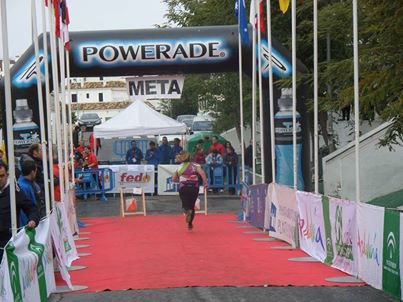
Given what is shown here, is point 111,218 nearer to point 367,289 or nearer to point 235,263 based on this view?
point 235,263

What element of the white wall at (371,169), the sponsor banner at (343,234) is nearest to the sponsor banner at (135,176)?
the white wall at (371,169)

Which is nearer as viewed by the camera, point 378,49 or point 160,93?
point 378,49

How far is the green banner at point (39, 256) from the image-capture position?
1016 cm

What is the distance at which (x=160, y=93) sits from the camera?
25203 millimetres

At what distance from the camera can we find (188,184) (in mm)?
20078

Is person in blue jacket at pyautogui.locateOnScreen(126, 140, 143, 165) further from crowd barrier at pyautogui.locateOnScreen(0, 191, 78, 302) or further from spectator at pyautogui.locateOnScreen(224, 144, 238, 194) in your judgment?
crowd barrier at pyautogui.locateOnScreen(0, 191, 78, 302)

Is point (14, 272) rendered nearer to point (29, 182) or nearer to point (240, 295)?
point (29, 182)

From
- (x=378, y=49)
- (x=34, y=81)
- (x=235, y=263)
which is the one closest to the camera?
(x=235, y=263)

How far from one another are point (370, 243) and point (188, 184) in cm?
851

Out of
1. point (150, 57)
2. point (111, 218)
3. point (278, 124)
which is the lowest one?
point (111, 218)

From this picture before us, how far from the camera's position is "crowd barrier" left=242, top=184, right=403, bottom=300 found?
36.1ft

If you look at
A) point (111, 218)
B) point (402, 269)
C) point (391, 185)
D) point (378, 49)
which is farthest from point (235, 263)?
point (391, 185)

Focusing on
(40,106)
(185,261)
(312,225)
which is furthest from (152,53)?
(40,106)

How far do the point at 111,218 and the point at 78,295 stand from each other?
12439mm
